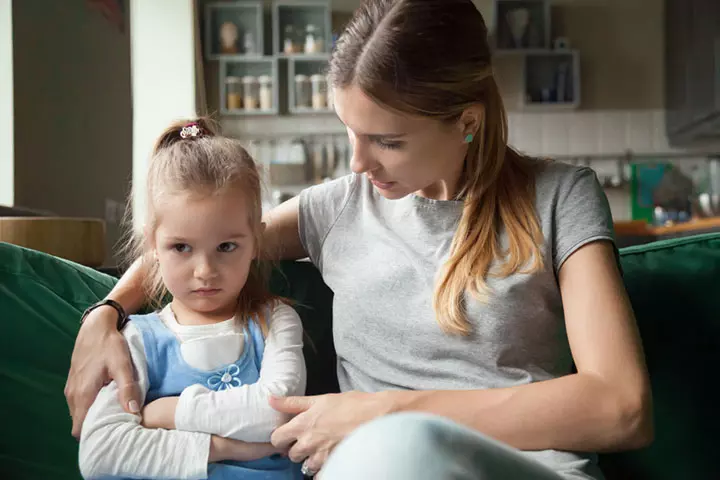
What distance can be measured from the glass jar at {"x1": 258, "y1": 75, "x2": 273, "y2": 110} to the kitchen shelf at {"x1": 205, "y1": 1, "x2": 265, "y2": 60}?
171 millimetres

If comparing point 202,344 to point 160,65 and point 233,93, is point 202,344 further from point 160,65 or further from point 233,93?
point 233,93

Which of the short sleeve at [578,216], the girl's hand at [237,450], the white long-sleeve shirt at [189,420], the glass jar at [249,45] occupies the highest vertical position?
the glass jar at [249,45]

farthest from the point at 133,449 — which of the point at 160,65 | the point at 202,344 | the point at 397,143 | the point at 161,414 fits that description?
the point at 160,65

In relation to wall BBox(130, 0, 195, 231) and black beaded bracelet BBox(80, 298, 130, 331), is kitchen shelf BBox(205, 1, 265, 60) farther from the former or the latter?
black beaded bracelet BBox(80, 298, 130, 331)

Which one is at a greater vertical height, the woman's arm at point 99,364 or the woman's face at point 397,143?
the woman's face at point 397,143

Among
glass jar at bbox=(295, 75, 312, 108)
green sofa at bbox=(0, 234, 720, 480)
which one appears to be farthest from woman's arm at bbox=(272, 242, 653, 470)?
glass jar at bbox=(295, 75, 312, 108)

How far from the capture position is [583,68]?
5.10 metres

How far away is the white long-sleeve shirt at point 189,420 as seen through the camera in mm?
923

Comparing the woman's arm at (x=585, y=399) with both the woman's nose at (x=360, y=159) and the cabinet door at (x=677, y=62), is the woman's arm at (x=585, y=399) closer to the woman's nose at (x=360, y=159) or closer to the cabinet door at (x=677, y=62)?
the woman's nose at (x=360, y=159)

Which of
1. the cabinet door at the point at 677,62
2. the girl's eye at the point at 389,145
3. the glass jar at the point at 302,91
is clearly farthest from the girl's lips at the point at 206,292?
the cabinet door at the point at 677,62

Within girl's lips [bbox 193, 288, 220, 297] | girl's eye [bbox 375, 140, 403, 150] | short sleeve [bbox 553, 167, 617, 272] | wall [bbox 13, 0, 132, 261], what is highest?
wall [bbox 13, 0, 132, 261]

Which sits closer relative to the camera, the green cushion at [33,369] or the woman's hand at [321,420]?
the woman's hand at [321,420]

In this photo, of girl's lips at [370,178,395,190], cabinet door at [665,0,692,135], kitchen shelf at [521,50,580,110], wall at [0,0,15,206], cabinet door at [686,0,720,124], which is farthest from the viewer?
kitchen shelf at [521,50,580,110]

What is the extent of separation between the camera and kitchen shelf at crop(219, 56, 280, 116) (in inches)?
195
